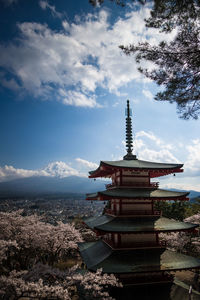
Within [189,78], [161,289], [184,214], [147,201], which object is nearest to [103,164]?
[147,201]

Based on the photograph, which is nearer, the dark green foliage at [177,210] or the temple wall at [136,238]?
the temple wall at [136,238]

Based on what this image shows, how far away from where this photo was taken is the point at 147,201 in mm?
14648

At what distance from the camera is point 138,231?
40.8 feet

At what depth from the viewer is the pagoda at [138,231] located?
11.9m

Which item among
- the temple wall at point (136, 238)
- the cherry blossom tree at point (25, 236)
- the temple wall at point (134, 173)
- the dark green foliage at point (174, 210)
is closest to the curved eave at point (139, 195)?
the temple wall at point (134, 173)

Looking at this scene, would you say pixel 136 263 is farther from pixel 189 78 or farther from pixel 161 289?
pixel 189 78

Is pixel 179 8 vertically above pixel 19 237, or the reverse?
pixel 179 8

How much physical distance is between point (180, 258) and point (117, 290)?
4627 millimetres

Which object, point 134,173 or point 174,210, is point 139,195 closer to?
point 134,173

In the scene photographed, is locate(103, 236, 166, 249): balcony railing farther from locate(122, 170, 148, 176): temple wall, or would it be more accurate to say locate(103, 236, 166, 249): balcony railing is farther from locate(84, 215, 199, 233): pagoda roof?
locate(122, 170, 148, 176): temple wall

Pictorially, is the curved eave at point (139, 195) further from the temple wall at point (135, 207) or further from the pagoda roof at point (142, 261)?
the pagoda roof at point (142, 261)

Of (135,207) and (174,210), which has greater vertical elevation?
(135,207)

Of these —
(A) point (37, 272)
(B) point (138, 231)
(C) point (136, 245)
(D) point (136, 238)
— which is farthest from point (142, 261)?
(A) point (37, 272)

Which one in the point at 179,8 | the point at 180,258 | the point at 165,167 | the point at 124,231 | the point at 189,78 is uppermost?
the point at 179,8
